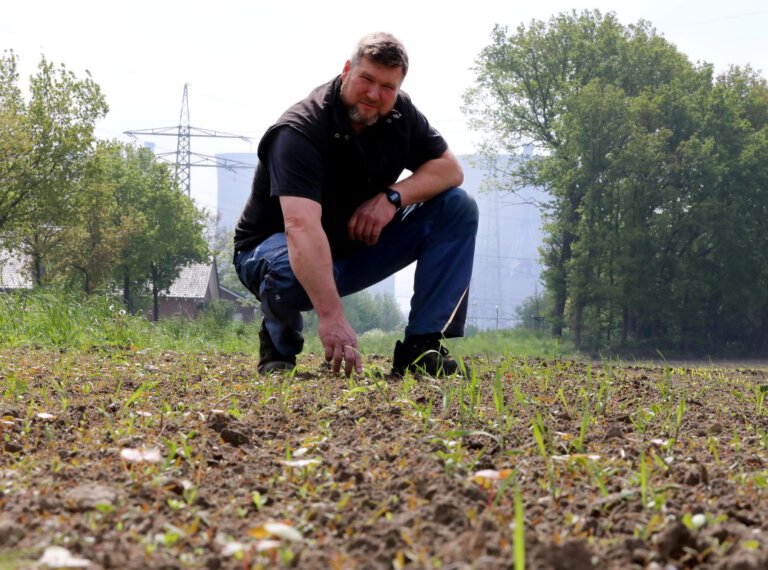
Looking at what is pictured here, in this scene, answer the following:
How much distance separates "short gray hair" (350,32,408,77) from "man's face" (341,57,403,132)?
0.02 m

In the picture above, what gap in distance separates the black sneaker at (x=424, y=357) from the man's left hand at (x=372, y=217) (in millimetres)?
536

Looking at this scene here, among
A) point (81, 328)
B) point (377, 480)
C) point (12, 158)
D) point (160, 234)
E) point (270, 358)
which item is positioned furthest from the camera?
point (160, 234)

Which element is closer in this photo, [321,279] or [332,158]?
[321,279]

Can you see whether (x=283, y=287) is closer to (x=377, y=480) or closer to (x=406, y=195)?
(x=406, y=195)

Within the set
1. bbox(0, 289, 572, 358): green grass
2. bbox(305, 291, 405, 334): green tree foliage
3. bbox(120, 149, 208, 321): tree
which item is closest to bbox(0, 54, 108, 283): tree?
bbox(120, 149, 208, 321): tree

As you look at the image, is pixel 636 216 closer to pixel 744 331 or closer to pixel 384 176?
pixel 744 331

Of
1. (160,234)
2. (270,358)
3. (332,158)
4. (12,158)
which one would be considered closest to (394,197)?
(332,158)

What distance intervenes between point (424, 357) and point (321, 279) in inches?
29.8

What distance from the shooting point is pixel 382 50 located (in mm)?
3773

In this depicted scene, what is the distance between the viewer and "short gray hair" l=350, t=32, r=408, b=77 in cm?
378

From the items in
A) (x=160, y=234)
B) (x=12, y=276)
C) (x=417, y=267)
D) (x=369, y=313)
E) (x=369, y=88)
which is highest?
(x=160, y=234)

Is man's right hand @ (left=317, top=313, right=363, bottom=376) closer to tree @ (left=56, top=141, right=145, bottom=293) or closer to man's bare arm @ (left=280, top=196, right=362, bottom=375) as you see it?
man's bare arm @ (left=280, top=196, right=362, bottom=375)

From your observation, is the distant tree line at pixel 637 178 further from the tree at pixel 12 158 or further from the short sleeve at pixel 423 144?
the short sleeve at pixel 423 144

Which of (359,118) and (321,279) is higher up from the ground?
(359,118)
